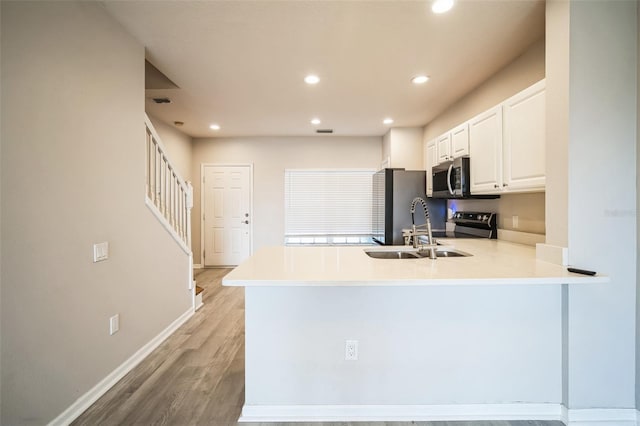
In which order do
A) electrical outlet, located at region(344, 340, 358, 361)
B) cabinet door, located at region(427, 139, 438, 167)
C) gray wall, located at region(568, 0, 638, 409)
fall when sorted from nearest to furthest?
1. gray wall, located at region(568, 0, 638, 409)
2. electrical outlet, located at region(344, 340, 358, 361)
3. cabinet door, located at region(427, 139, 438, 167)

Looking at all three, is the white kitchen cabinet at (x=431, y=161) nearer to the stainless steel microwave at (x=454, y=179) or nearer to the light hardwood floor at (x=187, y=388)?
the stainless steel microwave at (x=454, y=179)

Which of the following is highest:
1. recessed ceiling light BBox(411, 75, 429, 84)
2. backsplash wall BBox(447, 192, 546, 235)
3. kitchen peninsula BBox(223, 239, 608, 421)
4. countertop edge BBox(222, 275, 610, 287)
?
recessed ceiling light BBox(411, 75, 429, 84)

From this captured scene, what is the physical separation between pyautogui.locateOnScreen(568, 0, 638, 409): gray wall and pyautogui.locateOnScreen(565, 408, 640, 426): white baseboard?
24 centimetres

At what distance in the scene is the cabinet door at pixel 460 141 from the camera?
9.02 ft

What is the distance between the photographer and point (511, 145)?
84.4 inches

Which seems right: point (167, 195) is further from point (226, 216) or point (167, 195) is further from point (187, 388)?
point (226, 216)

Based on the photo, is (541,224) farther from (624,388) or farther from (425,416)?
(425,416)

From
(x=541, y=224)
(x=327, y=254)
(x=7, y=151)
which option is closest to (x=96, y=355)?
(x=7, y=151)

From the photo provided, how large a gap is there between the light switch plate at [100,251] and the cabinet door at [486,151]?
2.92 meters

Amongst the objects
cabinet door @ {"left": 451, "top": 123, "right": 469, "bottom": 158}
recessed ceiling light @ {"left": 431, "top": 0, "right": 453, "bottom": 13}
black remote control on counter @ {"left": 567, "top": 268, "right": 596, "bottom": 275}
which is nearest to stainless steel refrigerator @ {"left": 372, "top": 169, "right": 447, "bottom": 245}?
cabinet door @ {"left": 451, "top": 123, "right": 469, "bottom": 158}

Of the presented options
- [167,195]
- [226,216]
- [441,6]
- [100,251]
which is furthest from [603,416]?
[226,216]

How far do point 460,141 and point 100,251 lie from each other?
3.15m

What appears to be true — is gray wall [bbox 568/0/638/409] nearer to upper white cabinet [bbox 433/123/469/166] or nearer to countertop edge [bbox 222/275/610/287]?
countertop edge [bbox 222/275/610/287]

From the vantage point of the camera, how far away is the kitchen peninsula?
5.65ft
